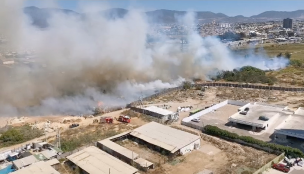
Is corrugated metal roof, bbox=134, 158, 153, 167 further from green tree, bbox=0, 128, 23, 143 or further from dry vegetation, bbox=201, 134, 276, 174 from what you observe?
green tree, bbox=0, 128, 23, 143

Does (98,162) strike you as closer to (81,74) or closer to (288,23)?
(81,74)

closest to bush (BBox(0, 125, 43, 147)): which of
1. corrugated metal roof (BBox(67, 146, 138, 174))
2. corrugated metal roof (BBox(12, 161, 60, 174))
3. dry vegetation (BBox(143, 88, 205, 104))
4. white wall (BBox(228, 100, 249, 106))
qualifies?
corrugated metal roof (BBox(67, 146, 138, 174))

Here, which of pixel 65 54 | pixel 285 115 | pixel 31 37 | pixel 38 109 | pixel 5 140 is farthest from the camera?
pixel 65 54

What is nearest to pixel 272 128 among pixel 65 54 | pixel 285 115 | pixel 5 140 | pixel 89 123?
pixel 285 115

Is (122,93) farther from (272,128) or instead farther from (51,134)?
(272,128)

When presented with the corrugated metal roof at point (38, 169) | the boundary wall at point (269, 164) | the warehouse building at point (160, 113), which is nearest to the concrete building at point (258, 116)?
the boundary wall at point (269, 164)

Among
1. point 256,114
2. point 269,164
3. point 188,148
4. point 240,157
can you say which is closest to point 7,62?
point 188,148
